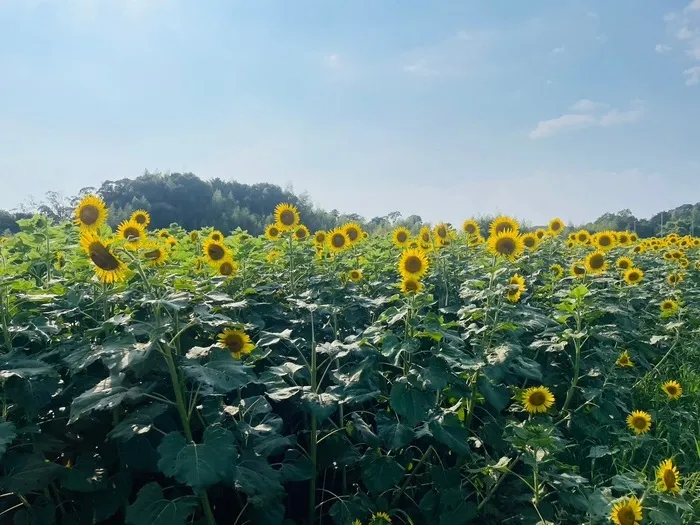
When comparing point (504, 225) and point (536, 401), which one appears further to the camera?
point (504, 225)

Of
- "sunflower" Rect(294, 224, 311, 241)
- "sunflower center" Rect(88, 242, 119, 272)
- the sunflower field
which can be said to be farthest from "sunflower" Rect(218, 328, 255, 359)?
"sunflower" Rect(294, 224, 311, 241)

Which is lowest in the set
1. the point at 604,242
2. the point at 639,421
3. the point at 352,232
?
the point at 639,421

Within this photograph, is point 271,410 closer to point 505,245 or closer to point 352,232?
point 505,245

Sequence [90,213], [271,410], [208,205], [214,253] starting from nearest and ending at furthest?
[271,410], [90,213], [214,253], [208,205]

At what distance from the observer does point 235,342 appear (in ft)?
8.12

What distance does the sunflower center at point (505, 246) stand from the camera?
12.5 ft

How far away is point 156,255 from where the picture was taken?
2.36 metres

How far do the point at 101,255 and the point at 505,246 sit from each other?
2595mm

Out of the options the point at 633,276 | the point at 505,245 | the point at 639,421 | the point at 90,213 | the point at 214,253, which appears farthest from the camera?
the point at 633,276

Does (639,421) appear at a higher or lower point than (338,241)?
lower

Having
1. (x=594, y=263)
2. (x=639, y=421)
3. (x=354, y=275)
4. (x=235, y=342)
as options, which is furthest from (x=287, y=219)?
(x=639, y=421)

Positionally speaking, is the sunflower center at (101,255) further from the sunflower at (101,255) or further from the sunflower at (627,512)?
the sunflower at (627,512)

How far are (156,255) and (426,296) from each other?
122 centimetres

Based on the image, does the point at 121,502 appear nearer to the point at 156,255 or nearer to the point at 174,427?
the point at 174,427
